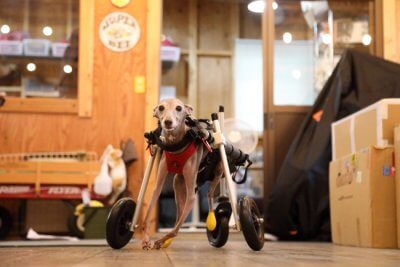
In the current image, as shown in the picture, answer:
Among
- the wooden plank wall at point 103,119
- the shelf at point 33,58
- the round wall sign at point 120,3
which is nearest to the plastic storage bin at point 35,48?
the shelf at point 33,58

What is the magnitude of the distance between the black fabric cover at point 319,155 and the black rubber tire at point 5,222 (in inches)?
84.5

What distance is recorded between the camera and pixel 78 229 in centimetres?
486

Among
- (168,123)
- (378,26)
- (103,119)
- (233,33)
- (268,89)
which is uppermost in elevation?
(233,33)

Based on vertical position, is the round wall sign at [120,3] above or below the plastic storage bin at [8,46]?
above

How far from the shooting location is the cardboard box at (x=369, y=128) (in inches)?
146

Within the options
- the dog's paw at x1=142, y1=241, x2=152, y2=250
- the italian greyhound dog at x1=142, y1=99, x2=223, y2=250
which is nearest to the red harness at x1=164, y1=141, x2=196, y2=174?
the italian greyhound dog at x1=142, y1=99, x2=223, y2=250

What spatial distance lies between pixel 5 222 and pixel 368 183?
3041mm

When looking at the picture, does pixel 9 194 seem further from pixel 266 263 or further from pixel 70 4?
→ pixel 266 263

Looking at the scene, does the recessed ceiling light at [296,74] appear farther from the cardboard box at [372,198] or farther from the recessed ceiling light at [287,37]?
the cardboard box at [372,198]

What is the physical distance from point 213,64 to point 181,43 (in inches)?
20.7

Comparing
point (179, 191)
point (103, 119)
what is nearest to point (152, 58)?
point (103, 119)

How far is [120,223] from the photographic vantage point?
2752mm

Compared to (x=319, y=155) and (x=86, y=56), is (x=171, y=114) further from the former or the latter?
(x=86, y=56)

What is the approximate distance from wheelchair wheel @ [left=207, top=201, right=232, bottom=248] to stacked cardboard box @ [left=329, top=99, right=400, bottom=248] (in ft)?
3.08
